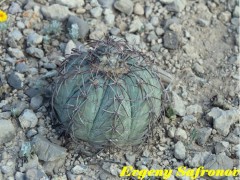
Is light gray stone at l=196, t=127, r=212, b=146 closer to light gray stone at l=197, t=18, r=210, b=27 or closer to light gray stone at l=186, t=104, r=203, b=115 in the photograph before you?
light gray stone at l=186, t=104, r=203, b=115

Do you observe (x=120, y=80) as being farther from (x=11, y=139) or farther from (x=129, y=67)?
(x=11, y=139)

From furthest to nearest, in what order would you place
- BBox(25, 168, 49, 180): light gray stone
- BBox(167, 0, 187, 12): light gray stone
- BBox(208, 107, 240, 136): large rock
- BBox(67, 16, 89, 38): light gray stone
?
BBox(167, 0, 187, 12): light gray stone, BBox(67, 16, 89, 38): light gray stone, BBox(208, 107, 240, 136): large rock, BBox(25, 168, 49, 180): light gray stone

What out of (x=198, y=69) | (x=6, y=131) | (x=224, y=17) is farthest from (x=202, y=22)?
(x=6, y=131)

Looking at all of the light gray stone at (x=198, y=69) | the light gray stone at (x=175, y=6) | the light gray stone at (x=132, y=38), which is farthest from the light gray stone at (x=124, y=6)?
the light gray stone at (x=198, y=69)

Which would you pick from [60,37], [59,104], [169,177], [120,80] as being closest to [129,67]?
[120,80]

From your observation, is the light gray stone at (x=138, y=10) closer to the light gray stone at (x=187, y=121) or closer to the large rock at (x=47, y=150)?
the light gray stone at (x=187, y=121)

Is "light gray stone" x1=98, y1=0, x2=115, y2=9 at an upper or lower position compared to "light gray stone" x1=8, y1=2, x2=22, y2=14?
upper

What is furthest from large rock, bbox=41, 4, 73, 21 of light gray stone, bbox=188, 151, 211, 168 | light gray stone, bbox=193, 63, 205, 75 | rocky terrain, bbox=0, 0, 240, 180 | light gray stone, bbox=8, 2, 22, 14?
light gray stone, bbox=188, 151, 211, 168
